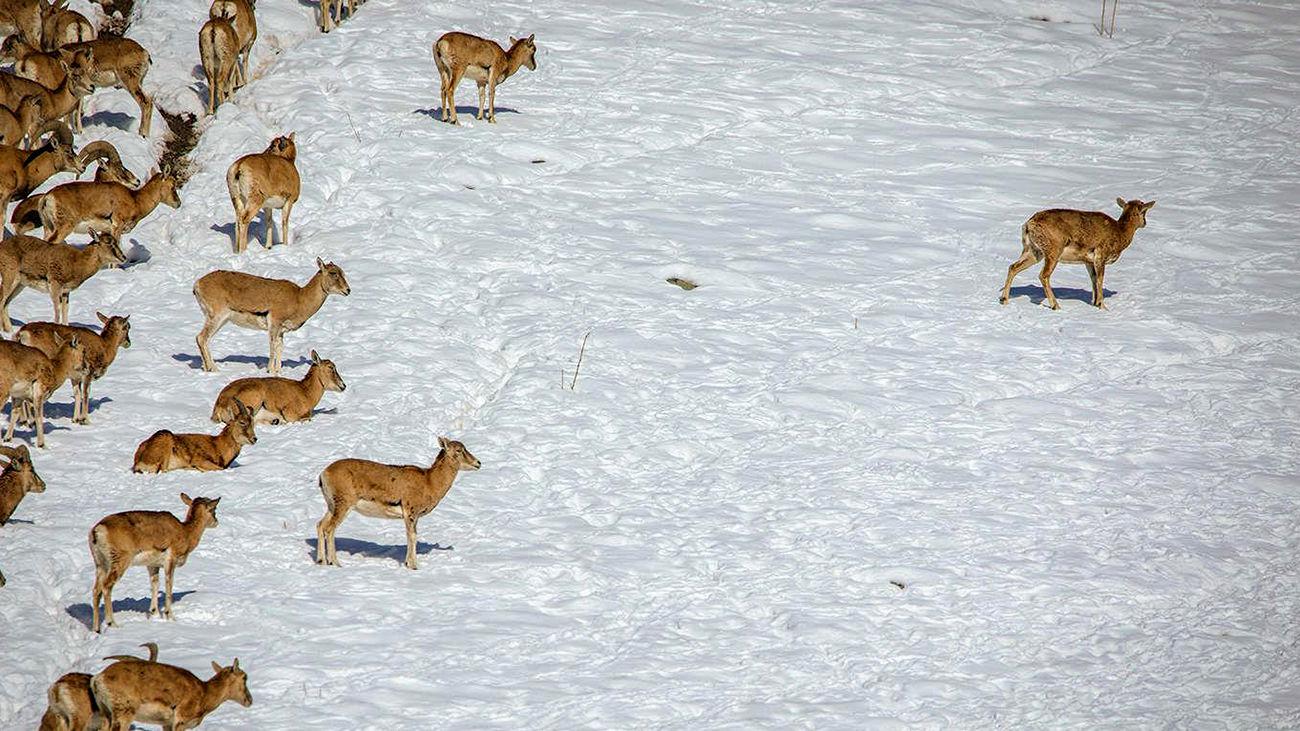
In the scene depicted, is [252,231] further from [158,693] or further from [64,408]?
[158,693]

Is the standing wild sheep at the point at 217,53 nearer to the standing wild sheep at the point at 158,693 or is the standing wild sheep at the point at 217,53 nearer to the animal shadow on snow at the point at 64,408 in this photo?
the animal shadow on snow at the point at 64,408

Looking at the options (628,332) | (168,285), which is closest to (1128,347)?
(628,332)

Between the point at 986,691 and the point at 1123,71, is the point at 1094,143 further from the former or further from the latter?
the point at 986,691

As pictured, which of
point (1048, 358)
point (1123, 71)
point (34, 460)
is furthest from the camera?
point (1123, 71)

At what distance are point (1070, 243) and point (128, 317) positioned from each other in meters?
13.1

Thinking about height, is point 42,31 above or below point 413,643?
above

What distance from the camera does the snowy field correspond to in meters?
11.8

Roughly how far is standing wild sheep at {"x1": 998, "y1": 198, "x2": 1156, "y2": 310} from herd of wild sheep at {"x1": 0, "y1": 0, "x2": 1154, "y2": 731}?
0.08ft

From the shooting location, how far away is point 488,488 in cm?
1502

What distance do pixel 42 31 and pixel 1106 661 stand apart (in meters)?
22.1

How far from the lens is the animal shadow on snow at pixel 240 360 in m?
17.3

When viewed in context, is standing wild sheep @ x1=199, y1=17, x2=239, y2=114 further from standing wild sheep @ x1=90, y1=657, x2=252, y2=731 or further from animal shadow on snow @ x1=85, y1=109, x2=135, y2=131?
standing wild sheep @ x1=90, y1=657, x2=252, y2=731

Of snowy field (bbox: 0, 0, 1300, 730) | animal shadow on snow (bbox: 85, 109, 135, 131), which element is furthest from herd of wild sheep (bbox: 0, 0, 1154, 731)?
snowy field (bbox: 0, 0, 1300, 730)

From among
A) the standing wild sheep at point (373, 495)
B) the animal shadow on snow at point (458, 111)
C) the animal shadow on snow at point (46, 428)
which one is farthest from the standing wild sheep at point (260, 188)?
the standing wild sheep at point (373, 495)
